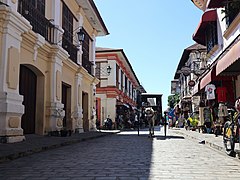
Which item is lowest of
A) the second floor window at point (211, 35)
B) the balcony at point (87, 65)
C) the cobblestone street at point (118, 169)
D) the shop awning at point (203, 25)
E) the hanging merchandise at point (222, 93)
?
the cobblestone street at point (118, 169)

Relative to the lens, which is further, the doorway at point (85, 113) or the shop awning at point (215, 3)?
the doorway at point (85, 113)

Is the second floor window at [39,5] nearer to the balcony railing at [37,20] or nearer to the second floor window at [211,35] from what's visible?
the balcony railing at [37,20]

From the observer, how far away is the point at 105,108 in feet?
105

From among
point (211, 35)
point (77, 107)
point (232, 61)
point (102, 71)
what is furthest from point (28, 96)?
point (102, 71)

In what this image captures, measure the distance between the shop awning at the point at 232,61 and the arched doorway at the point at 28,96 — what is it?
7507mm

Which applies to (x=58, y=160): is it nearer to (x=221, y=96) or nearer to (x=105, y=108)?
(x=221, y=96)

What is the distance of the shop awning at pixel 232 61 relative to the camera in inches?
345

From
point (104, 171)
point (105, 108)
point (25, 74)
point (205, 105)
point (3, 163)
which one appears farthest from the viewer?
point (105, 108)

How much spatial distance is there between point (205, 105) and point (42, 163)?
14.1 metres

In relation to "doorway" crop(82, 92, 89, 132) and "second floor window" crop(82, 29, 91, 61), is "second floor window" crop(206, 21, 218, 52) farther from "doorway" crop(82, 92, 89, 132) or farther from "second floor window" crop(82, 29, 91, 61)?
"doorway" crop(82, 92, 89, 132)

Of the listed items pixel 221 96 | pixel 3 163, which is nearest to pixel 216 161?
pixel 3 163

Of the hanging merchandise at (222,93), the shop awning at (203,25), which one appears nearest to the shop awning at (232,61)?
the hanging merchandise at (222,93)

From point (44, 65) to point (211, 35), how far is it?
876 cm

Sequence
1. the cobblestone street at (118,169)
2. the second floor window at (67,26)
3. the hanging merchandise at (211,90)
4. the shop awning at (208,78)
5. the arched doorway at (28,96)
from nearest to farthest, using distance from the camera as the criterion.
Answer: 1. the cobblestone street at (118,169)
2. the arched doorway at (28,96)
3. the shop awning at (208,78)
4. the hanging merchandise at (211,90)
5. the second floor window at (67,26)
